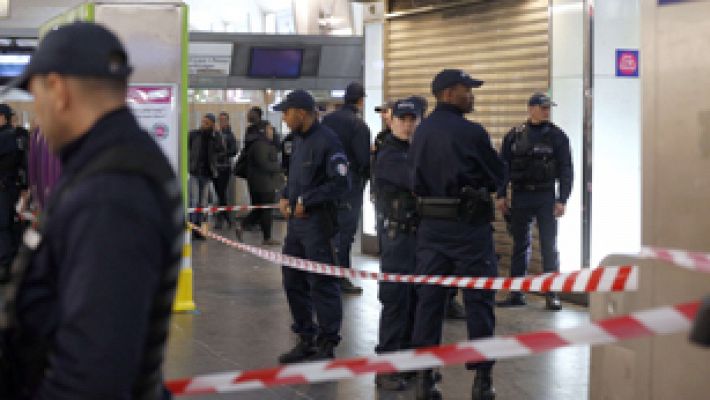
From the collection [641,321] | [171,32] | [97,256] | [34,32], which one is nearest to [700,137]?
[641,321]

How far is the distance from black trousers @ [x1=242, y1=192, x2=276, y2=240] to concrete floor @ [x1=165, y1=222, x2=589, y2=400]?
302 cm

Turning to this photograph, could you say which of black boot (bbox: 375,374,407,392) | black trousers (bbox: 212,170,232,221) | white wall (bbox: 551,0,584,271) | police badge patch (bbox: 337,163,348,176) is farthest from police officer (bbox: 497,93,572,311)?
black trousers (bbox: 212,170,232,221)

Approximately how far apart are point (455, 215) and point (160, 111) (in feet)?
13.9

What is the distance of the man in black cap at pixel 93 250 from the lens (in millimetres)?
2426

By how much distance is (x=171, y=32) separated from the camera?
10.2 metres

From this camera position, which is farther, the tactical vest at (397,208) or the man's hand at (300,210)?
the man's hand at (300,210)

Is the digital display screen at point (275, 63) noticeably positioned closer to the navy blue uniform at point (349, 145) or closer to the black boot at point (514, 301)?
the navy blue uniform at point (349, 145)

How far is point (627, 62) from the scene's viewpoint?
1065 centimetres

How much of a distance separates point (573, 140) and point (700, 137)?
6.50 metres

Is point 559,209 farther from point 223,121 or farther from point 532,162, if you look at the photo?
point 223,121

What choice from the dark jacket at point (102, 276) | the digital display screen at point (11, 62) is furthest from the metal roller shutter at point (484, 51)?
the dark jacket at point (102, 276)

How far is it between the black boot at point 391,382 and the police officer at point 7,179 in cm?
642

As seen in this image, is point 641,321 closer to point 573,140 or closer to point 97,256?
point 97,256

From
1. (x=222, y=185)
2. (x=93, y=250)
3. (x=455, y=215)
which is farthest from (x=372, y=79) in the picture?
(x=93, y=250)
